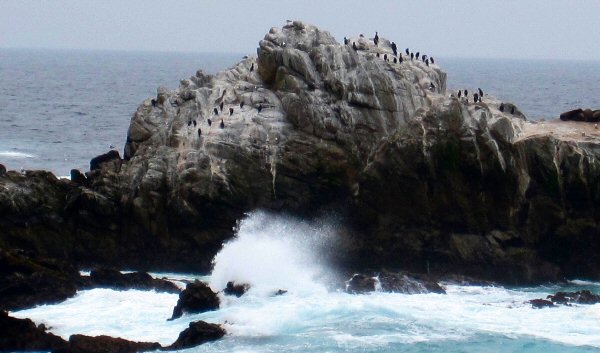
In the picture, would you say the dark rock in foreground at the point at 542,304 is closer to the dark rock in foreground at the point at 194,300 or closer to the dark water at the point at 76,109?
the dark rock in foreground at the point at 194,300

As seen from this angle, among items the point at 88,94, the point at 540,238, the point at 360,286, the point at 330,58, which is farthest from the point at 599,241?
the point at 88,94

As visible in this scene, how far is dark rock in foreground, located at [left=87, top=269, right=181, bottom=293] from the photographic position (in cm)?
3738

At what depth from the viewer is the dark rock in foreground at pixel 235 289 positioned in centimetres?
3709

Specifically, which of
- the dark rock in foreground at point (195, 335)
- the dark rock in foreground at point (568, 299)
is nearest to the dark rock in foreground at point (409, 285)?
the dark rock in foreground at point (568, 299)

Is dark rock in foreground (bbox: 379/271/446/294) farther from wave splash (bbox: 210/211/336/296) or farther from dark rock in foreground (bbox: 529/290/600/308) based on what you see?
dark rock in foreground (bbox: 529/290/600/308)

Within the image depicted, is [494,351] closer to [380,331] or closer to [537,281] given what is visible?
[380,331]

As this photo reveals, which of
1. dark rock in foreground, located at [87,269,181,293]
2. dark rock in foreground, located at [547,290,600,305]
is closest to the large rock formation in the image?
dark rock in foreground, located at [87,269,181,293]

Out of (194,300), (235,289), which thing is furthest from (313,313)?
(194,300)

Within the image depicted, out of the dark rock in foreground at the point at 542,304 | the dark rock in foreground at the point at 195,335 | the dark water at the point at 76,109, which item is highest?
the dark rock in foreground at the point at 195,335

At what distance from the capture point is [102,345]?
30.4 m

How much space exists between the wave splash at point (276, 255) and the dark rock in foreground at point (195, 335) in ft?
17.8

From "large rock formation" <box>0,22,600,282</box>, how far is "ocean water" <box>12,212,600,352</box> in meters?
1.35

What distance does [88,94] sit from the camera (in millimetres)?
119938

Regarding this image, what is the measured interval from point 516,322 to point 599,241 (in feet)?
21.5
